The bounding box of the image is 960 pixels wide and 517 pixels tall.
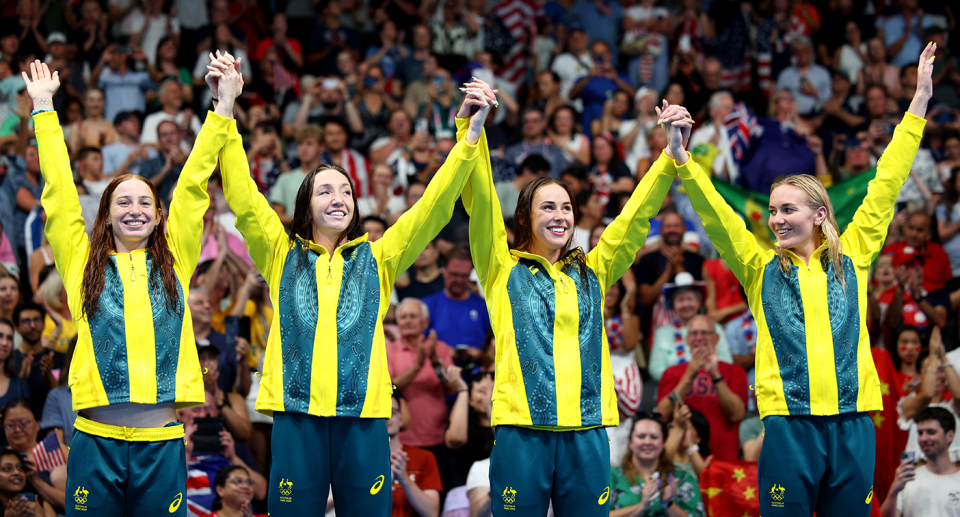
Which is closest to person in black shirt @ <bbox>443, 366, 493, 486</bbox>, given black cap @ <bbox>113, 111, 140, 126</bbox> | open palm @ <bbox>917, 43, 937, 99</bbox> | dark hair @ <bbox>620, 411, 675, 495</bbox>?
dark hair @ <bbox>620, 411, 675, 495</bbox>

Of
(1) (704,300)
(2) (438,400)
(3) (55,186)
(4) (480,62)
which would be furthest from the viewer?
(4) (480,62)

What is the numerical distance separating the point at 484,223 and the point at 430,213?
0.78 feet

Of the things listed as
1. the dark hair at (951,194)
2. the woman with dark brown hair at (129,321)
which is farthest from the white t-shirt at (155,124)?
the dark hair at (951,194)

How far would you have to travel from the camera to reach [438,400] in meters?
6.95

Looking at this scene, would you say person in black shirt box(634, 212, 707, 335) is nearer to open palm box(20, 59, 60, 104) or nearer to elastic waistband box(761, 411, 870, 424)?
elastic waistband box(761, 411, 870, 424)

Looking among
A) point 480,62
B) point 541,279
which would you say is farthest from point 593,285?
point 480,62

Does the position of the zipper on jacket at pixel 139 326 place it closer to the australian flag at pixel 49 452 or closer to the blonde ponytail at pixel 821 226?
the australian flag at pixel 49 452

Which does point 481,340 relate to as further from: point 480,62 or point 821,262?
point 480,62

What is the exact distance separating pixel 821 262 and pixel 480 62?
7065 mm

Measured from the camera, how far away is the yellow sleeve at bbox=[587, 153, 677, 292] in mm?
4652

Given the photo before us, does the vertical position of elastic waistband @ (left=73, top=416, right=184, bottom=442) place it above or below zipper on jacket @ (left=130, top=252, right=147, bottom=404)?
below

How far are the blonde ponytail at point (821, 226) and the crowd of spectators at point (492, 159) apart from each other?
201 centimetres

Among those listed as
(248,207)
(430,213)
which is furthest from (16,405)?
(430,213)

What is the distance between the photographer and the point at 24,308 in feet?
23.7
